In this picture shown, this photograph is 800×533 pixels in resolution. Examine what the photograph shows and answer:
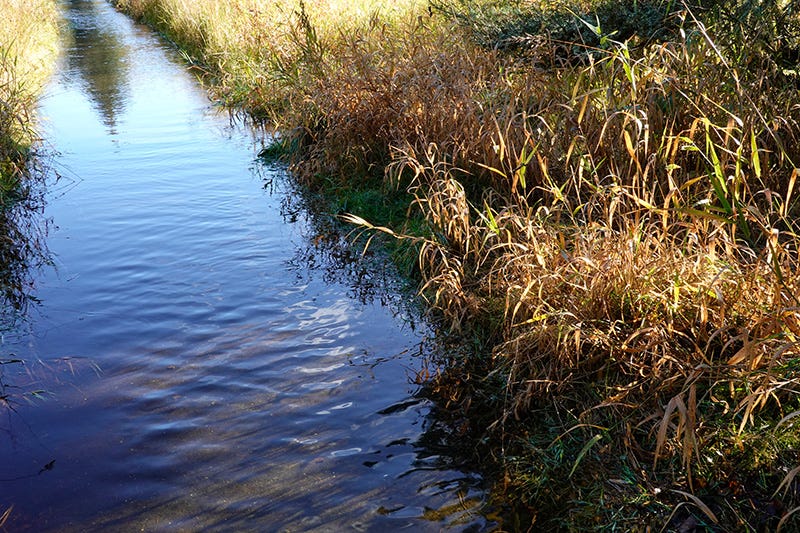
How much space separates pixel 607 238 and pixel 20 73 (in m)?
10.1

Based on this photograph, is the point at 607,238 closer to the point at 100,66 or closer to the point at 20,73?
the point at 20,73

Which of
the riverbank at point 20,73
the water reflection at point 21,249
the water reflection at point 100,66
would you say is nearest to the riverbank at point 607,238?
the water reflection at point 21,249

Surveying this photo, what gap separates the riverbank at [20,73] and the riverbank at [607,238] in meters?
2.80

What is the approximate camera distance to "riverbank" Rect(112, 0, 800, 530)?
9.25ft

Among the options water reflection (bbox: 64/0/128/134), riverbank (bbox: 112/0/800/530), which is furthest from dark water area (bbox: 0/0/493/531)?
water reflection (bbox: 64/0/128/134)

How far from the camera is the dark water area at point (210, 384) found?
10.0 ft

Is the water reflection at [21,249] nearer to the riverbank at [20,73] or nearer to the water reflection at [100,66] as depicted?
the riverbank at [20,73]

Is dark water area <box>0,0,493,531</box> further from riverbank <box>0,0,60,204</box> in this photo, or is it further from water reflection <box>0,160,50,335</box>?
riverbank <box>0,0,60,204</box>

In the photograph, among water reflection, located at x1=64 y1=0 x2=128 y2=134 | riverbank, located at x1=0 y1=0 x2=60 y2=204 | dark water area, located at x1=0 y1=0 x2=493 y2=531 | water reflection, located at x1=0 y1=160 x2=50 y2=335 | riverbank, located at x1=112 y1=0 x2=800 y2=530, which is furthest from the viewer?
water reflection, located at x1=64 y1=0 x2=128 y2=134

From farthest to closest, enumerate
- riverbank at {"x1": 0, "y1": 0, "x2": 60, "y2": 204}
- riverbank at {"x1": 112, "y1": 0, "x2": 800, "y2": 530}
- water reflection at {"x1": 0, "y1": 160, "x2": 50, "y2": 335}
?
riverbank at {"x1": 0, "y1": 0, "x2": 60, "y2": 204} → water reflection at {"x1": 0, "y1": 160, "x2": 50, "y2": 335} → riverbank at {"x1": 112, "y1": 0, "x2": 800, "y2": 530}

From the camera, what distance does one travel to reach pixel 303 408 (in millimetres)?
3734

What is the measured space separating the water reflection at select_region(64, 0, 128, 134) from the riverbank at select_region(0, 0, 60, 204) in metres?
0.53

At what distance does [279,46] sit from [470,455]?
748 cm

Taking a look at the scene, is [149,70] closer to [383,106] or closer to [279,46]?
[279,46]
